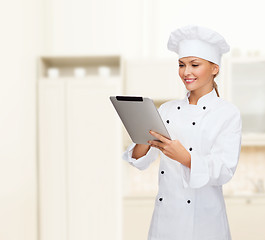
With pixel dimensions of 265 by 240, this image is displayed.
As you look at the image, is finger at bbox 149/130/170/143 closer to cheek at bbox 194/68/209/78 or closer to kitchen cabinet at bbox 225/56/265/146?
cheek at bbox 194/68/209/78

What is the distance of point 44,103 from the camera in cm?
328

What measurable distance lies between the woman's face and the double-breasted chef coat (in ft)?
0.21

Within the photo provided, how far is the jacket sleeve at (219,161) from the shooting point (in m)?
1.32

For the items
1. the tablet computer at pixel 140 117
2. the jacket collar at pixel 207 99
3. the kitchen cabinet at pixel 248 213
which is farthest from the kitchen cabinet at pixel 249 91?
the tablet computer at pixel 140 117

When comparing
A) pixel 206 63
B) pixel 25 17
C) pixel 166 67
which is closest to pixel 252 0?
pixel 166 67

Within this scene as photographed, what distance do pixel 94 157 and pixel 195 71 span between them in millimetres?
1960

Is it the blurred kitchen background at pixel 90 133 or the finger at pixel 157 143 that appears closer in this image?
the finger at pixel 157 143

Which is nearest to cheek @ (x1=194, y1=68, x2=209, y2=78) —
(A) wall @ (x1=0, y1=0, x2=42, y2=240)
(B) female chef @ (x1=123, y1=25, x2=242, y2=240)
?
(B) female chef @ (x1=123, y1=25, x2=242, y2=240)

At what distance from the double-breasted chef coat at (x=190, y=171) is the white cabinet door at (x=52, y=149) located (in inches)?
73.4

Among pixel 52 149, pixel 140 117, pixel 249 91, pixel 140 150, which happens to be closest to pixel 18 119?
pixel 52 149

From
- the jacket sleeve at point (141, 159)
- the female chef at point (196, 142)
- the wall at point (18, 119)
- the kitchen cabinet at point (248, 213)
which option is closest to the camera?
the female chef at point (196, 142)

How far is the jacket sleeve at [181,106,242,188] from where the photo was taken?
4.33 ft

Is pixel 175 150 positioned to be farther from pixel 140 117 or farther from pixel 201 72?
pixel 201 72

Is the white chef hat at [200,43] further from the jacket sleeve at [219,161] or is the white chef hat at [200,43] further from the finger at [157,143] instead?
the finger at [157,143]
